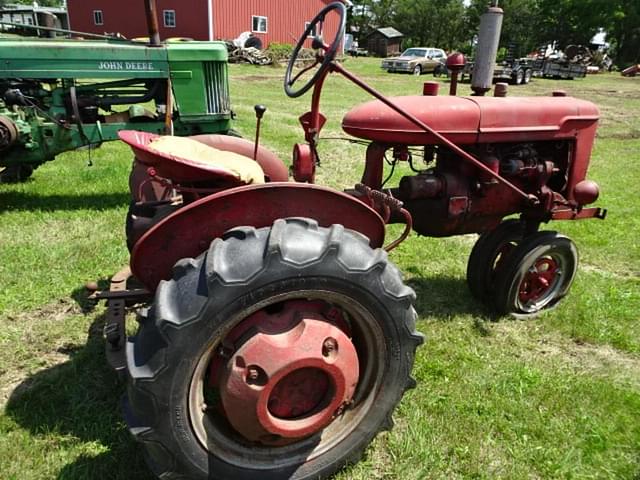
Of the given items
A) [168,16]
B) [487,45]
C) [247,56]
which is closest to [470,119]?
[487,45]

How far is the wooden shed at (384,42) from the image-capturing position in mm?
43469

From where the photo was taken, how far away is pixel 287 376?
69.7 inches

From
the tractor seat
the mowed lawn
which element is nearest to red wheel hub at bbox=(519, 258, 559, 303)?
the mowed lawn

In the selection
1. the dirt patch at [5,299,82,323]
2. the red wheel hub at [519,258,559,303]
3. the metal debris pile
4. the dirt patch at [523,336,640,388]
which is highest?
the metal debris pile

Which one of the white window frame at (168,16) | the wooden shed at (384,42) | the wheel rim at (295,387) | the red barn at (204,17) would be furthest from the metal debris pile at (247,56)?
the wheel rim at (295,387)

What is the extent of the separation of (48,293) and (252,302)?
226cm

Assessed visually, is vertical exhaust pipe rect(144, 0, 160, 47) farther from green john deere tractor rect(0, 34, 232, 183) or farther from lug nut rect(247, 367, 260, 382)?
lug nut rect(247, 367, 260, 382)

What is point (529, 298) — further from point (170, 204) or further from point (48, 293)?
point (48, 293)

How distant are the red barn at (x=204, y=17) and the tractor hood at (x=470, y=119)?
2109 cm

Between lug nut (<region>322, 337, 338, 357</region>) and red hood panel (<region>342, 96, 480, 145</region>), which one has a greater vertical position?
red hood panel (<region>342, 96, 480, 145</region>)

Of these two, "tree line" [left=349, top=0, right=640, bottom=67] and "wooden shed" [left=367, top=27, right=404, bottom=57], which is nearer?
"tree line" [left=349, top=0, right=640, bottom=67]

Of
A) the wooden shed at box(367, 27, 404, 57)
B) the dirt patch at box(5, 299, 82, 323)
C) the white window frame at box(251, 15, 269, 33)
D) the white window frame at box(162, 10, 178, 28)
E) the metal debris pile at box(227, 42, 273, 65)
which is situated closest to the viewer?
the dirt patch at box(5, 299, 82, 323)

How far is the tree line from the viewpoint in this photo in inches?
1479

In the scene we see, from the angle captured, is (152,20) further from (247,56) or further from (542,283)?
(247,56)
